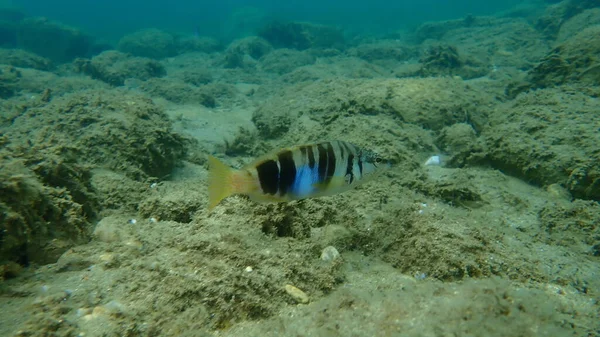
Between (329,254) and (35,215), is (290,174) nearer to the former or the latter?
(329,254)

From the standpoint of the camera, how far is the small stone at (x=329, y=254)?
280 centimetres

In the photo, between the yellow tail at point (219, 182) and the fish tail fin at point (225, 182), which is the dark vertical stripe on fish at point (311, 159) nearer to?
the fish tail fin at point (225, 182)

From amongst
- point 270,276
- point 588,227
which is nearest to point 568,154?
point 588,227

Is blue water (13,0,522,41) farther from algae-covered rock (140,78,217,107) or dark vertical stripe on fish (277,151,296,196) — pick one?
dark vertical stripe on fish (277,151,296,196)

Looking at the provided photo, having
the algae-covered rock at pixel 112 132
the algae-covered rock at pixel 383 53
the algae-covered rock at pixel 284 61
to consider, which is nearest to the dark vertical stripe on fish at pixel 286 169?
the algae-covered rock at pixel 112 132

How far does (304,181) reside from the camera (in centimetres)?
224

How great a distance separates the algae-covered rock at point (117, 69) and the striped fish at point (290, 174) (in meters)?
15.2

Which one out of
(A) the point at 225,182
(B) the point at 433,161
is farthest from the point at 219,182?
(B) the point at 433,161

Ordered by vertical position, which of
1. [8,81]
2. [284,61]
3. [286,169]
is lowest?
[286,169]

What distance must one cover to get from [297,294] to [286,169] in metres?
0.92

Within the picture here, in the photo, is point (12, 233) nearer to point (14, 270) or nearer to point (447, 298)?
point (14, 270)

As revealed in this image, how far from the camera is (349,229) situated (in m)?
3.26

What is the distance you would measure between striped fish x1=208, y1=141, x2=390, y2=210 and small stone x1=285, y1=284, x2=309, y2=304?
2.17ft

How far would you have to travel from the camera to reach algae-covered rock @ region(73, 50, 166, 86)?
15.0 metres
